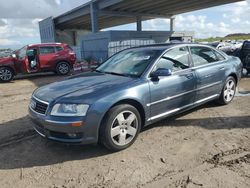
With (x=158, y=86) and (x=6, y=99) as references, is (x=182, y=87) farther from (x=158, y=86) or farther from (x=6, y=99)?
(x=6, y=99)

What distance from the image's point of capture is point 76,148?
13.5 ft

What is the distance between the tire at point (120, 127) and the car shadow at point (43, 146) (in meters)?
0.23

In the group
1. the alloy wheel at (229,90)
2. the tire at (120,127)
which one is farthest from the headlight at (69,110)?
the alloy wheel at (229,90)

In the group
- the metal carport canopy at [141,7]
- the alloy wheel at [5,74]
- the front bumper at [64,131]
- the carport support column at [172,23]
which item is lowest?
the alloy wheel at [5,74]

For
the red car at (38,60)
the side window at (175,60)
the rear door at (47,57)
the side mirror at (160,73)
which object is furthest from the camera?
the rear door at (47,57)

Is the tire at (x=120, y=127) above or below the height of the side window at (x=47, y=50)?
below

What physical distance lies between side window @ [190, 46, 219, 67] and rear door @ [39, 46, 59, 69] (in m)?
9.30

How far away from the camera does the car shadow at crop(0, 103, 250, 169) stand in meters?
3.79

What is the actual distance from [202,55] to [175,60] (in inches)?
37.8

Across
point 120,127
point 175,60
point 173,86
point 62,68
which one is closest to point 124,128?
point 120,127

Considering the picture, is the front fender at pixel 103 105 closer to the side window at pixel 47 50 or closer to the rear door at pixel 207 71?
the rear door at pixel 207 71

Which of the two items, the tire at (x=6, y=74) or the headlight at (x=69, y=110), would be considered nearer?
the headlight at (x=69, y=110)

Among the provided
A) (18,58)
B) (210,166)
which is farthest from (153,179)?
(18,58)

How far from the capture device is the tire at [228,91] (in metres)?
5.93
